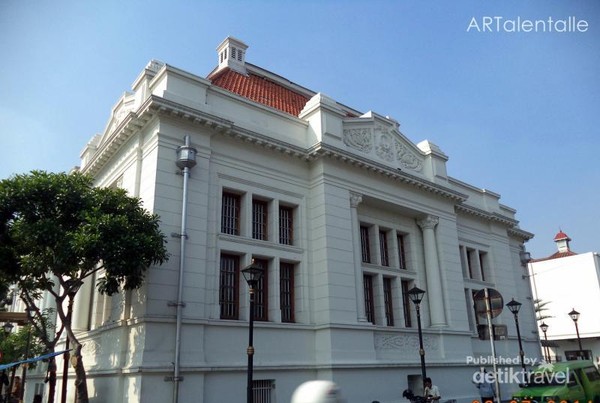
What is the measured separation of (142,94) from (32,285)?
7.43m

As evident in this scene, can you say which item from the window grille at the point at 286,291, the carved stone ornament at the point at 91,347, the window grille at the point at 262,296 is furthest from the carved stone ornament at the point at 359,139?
the carved stone ornament at the point at 91,347

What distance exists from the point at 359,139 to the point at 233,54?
8.30m

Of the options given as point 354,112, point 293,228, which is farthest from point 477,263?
point 293,228

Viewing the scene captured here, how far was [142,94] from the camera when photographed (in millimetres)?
17516

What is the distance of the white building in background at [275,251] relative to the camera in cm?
1433

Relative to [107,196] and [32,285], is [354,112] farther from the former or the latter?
[32,285]

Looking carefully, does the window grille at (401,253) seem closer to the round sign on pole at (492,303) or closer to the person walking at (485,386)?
the person walking at (485,386)

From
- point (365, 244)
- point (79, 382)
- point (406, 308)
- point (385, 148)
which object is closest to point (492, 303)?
point (365, 244)

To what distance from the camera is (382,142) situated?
2162 centimetres

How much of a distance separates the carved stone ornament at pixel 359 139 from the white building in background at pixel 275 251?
0.07 meters

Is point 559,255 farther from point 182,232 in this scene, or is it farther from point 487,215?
point 182,232

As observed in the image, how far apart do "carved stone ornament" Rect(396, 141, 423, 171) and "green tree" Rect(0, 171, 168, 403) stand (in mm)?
12199

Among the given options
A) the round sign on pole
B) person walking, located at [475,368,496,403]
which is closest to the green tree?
the round sign on pole

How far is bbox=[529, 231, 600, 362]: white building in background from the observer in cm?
5134
